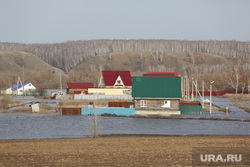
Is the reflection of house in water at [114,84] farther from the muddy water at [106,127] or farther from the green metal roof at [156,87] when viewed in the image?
the muddy water at [106,127]

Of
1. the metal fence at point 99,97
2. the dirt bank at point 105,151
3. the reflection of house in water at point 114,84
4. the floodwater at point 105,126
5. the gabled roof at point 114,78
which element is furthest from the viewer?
the gabled roof at point 114,78

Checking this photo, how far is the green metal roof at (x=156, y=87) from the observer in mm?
59719

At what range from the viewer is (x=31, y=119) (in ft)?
192

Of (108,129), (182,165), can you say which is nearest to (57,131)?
(108,129)

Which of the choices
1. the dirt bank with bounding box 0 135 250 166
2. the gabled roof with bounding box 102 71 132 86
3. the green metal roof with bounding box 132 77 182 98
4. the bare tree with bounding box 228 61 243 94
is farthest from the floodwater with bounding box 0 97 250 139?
the bare tree with bounding box 228 61 243 94

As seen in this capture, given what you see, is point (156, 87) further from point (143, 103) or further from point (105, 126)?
point (105, 126)

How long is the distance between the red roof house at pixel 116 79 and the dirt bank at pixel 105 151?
198 feet

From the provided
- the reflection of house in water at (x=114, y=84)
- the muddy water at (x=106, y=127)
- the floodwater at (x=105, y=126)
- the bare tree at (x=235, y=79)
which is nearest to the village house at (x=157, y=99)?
the floodwater at (x=105, y=126)

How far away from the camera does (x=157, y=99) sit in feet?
196

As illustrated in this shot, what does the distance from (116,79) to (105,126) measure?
49388 mm

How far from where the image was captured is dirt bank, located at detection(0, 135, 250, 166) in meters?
26.9

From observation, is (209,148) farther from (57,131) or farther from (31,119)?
(31,119)

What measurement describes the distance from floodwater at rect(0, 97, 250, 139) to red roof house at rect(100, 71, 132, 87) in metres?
37.5

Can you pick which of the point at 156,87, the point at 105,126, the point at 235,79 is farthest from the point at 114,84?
the point at 235,79
